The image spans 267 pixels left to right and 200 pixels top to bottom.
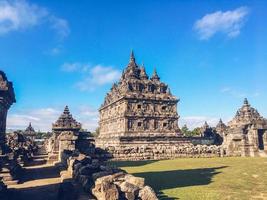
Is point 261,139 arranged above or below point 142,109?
below

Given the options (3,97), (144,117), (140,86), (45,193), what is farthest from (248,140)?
(3,97)

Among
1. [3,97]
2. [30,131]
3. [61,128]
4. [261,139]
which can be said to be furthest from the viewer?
[30,131]

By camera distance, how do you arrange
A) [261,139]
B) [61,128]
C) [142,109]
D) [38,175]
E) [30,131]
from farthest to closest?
[30,131] < [142,109] < [261,139] < [61,128] < [38,175]

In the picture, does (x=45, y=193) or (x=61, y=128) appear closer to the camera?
(x=45, y=193)

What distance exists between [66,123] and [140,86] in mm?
25555

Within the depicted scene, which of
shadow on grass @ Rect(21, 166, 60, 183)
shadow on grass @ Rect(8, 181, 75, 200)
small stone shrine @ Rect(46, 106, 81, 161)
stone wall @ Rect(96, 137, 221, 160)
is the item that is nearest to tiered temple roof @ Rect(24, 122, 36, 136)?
stone wall @ Rect(96, 137, 221, 160)

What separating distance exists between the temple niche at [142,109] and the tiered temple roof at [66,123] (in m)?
17.0

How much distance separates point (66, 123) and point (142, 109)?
22.0 meters

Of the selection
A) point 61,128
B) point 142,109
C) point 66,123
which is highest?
point 142,109

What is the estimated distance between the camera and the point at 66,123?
70.4ft

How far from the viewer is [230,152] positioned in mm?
26641

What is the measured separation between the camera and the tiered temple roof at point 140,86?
43.2 m

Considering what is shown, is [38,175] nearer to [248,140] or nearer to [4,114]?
[4,114]

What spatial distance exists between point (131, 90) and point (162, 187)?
35.2 metres
